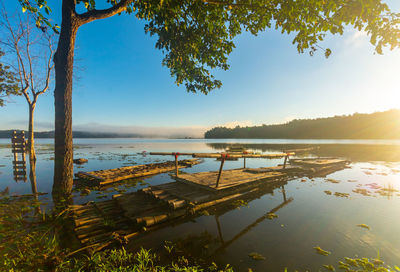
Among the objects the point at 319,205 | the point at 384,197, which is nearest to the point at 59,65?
the point at 319,205

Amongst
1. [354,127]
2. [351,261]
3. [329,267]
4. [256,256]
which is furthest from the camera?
[354,127]

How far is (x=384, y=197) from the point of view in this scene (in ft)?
31.3

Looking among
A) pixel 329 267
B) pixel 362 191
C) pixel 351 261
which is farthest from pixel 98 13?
pixel 362 191

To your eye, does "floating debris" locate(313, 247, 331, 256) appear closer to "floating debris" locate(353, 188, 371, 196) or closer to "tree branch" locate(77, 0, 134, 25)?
"floating debris" locate(353, 188, 371, 196)

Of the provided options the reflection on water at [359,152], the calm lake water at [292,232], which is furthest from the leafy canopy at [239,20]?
the reflection on water at [359,152]

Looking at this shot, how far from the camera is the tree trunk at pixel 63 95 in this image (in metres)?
6.88

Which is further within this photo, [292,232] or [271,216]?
[271,216]

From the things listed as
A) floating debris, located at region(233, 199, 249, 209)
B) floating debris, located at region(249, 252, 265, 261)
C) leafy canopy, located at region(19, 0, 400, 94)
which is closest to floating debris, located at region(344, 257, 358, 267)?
floating debris, located at region(249, 252, 265, 261)

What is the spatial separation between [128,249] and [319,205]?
9.68 meters

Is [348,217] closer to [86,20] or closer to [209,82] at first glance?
[209,82]

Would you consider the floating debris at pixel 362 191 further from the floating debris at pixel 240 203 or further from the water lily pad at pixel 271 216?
the floating debris at pixel 240 203

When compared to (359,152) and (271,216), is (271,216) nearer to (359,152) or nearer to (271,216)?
(271,216)

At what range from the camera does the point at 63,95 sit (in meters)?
7.01

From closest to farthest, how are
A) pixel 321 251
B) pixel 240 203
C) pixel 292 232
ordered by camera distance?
1. pixel 321 251
2. pixel 292 232
3. pixel 240 203
